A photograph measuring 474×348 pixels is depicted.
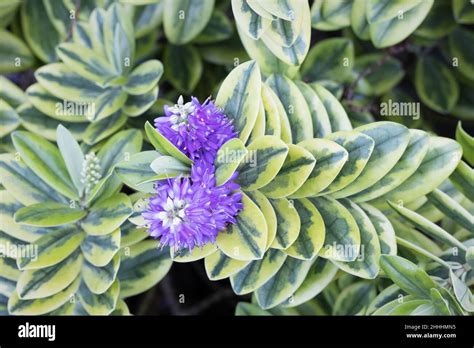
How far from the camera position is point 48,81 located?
108cm

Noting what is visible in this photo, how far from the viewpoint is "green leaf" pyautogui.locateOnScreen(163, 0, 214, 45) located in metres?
1.08

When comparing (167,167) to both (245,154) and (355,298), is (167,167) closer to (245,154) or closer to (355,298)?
(245,154)

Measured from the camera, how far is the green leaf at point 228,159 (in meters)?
0.92

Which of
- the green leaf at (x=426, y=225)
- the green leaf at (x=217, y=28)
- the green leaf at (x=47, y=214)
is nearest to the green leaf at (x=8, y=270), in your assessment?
the green leaf at (x=47, y=214)

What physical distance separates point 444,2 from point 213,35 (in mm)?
429

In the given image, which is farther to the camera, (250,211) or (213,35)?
(213,35)

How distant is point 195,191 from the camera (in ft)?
3.01

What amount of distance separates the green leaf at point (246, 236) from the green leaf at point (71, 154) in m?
0.26

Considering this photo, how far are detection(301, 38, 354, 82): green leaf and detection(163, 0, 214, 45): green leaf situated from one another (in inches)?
8.0

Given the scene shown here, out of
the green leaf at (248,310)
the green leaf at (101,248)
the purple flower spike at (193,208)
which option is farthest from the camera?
the green leaf at (248,310)

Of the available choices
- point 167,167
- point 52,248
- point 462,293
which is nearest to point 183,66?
point 167,167

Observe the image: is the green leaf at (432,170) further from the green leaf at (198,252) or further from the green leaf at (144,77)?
the green leaf at (144,77)
